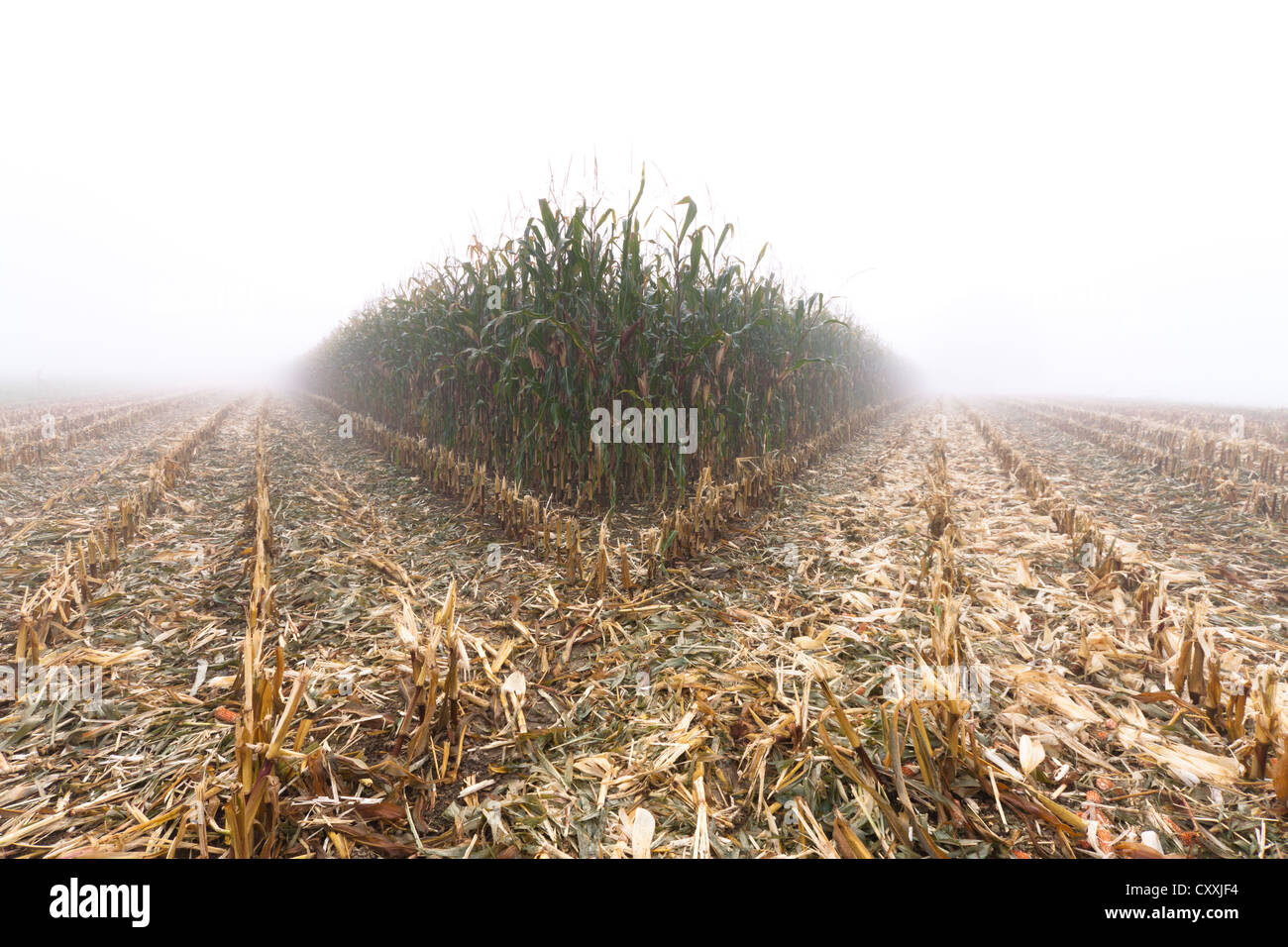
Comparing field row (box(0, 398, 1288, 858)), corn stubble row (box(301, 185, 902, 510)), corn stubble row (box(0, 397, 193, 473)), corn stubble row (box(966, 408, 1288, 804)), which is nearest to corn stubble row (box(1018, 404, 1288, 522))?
field row (box(0, 398, 1288, 858))

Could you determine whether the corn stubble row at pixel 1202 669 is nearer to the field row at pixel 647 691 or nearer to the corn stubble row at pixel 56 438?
the field row at pixel 647 691

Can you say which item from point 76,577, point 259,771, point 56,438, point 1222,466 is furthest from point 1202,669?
point 56,438

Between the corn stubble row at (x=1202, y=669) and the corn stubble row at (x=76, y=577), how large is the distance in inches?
192

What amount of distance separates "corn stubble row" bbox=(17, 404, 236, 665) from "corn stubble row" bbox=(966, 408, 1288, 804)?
16.0 feet

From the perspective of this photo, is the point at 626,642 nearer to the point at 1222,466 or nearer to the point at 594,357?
the point at 594,357

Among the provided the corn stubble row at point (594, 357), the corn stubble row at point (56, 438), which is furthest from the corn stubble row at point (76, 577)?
the corn stubble row at point (56, 438)

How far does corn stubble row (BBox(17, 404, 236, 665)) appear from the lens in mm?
2401

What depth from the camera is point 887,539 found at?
389cm

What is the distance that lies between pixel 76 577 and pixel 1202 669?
19.1 ft

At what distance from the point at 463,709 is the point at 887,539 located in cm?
331

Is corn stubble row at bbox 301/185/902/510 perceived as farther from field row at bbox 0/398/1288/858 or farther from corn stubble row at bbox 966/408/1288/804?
corn stubble row at bbox 966/408/1288/804
